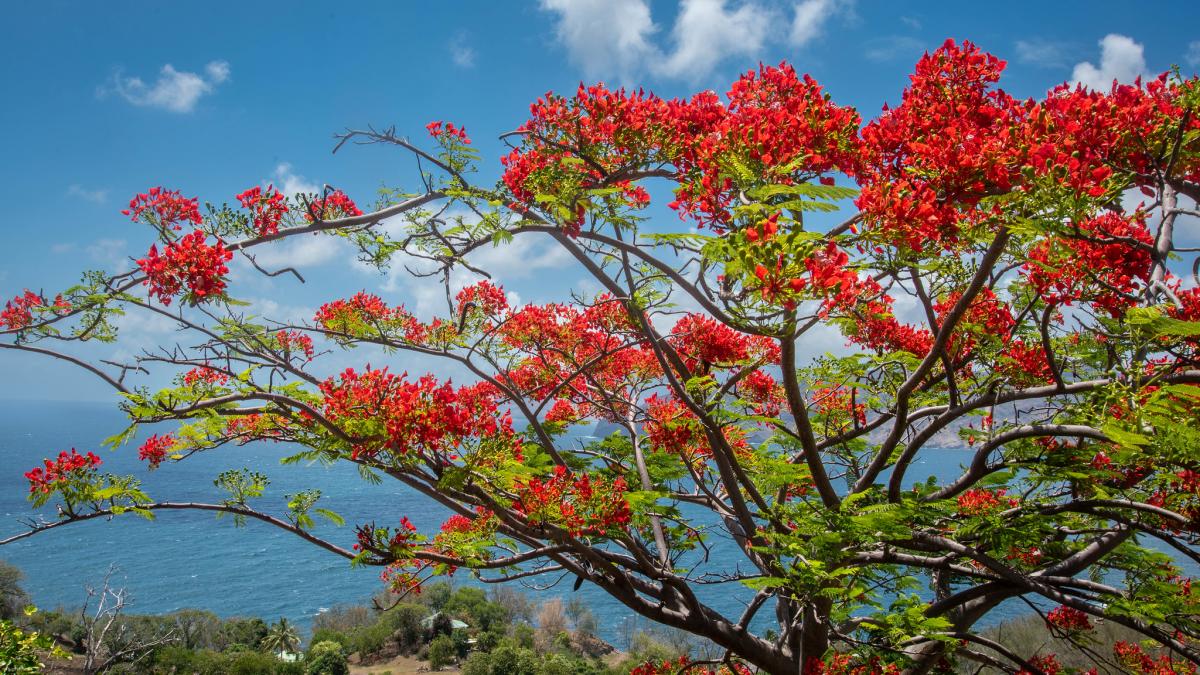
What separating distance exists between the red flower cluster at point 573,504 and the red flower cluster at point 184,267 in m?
2.55

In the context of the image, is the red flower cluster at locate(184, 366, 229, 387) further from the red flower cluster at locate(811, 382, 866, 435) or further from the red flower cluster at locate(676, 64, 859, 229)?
the red flower cluster at locate(811, 382, 866, 435)

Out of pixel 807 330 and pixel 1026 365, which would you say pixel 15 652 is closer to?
pixel 807 330

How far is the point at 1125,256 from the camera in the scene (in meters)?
4.23

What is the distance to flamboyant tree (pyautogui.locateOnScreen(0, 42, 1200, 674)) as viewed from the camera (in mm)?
3447

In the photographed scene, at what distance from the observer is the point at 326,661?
33.4 metres

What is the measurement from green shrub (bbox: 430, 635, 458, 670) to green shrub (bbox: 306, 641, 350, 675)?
4559 mm

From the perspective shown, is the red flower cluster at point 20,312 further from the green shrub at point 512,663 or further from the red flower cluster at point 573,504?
the green shrub at point 512,663

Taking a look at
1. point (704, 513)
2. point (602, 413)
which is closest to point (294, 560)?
point (704, 513)

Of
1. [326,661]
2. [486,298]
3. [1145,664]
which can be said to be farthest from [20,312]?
[326,661]

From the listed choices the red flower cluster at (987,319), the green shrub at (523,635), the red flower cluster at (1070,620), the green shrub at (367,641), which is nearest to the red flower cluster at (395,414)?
the red flower cluster at (987,319)

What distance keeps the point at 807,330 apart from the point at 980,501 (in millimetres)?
3417

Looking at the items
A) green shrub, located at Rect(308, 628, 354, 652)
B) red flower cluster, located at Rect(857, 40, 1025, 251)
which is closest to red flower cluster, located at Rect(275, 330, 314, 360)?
red flower cluster, located at Rect(857, 40, 1025, 251)

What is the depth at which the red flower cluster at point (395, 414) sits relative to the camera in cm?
427

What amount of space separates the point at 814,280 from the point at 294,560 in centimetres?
7659
